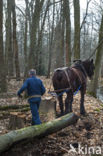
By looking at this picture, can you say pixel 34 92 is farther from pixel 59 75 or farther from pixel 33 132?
pixel 33 132

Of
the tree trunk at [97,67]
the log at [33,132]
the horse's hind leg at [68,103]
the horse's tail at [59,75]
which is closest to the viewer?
the log at [33,132]

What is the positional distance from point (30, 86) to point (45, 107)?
1.58 m

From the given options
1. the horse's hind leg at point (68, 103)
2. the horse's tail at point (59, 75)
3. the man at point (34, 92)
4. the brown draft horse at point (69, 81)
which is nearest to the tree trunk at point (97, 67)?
the brown draft horse at point (69, 81)

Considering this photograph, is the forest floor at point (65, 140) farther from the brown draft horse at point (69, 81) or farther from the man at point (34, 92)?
the brown draft horse at point (69, 81)

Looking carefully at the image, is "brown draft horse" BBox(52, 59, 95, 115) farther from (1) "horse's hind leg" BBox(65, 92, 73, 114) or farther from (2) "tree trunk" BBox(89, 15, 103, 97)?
(2) "tree trunk" BBox(89, 15, 103, 97)

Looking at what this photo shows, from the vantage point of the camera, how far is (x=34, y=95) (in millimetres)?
5738

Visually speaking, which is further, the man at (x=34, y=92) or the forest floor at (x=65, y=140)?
the man at (x=34, y=92)

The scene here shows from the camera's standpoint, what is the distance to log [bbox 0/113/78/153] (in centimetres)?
402

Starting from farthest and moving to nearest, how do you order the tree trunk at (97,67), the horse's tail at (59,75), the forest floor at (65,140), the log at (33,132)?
the tree trunk at (97,67)
the horse's tail at (59,75)
the forest floor at (65,140)
the log at (33,132)

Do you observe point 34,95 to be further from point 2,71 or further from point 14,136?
point 2,71

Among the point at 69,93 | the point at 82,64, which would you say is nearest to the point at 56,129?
the point at 69,93

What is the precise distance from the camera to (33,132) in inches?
183

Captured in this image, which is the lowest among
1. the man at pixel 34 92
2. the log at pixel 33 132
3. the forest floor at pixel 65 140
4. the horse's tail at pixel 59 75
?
the forest floor at pixel 65 140

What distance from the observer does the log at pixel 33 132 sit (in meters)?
4.02
